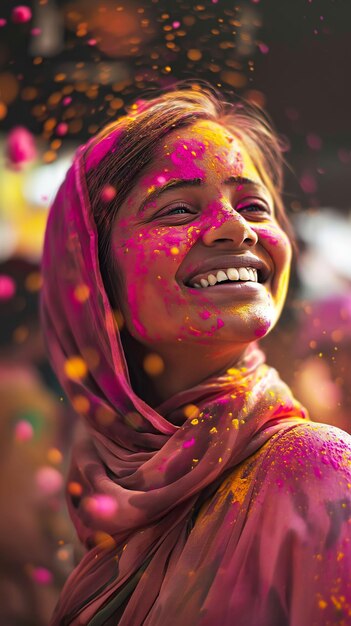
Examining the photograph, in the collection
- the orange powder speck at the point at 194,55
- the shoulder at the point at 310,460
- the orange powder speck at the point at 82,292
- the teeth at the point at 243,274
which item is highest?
the orange powder speck at the point at 194,55

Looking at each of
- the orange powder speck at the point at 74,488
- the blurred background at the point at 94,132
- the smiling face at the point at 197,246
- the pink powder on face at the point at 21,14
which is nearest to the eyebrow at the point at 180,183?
the smiling face at the point at 197,246

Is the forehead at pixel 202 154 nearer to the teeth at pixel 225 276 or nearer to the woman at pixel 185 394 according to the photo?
the woman at pixel 185 394

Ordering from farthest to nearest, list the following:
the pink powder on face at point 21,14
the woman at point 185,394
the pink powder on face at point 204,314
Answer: the pink powder on face at point 21,14 → the pink powder on face at point 204,314 → the woman at point 185,394

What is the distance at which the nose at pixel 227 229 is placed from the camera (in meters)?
0.90

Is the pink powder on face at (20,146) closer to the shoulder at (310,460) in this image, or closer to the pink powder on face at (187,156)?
the pink powder on face at (187,156)

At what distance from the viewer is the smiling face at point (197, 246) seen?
2.94ft

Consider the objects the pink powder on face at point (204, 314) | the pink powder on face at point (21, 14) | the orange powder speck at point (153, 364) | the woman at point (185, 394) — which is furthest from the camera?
the pink powder on face at point (21, 14)

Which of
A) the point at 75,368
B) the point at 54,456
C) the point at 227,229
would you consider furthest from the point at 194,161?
the point at 54,456

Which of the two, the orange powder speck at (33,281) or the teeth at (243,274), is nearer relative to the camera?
the teeth at (243,274)

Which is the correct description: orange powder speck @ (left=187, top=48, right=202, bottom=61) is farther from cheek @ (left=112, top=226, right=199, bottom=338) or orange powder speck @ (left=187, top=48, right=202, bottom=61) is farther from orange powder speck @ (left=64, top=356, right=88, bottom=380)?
orange powder speck @ (left=64, top=356, right=88, bottom=380)

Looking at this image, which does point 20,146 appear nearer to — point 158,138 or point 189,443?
point 158,138

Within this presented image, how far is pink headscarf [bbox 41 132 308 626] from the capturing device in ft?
2.87

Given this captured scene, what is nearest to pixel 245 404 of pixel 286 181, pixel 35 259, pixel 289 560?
pixel 289 560

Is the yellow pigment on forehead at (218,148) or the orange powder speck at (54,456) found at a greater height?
the yellow pigment on forehead at (218,148)
